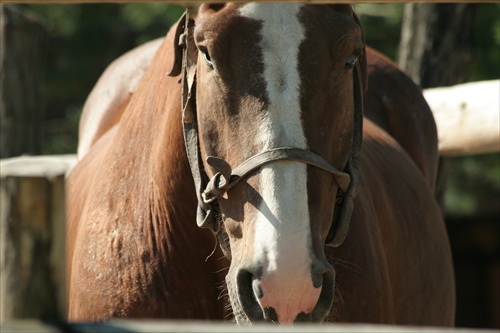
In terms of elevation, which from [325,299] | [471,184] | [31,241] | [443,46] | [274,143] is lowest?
[325,299]

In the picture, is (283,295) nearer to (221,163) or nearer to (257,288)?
(257,288)

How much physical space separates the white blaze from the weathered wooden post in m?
0.85

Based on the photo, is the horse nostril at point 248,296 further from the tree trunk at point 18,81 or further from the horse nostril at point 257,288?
the tree trunk at point 18,81

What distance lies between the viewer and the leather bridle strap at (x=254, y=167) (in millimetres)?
2666

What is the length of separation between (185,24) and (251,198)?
0.74 meters

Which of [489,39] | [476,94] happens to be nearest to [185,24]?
[476,94]

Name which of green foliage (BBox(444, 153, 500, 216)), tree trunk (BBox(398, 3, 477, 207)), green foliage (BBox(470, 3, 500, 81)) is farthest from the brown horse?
green foliage (BBox(444, 153, 500, 216))

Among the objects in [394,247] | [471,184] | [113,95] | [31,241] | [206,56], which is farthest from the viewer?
[471,184]

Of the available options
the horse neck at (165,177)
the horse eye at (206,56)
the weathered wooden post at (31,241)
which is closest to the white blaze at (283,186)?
the horse eye at (206,56)

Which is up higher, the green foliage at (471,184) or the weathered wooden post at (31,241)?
the green foliage at (471,184)

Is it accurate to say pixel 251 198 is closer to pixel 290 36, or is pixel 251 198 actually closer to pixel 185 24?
pixel 290 36

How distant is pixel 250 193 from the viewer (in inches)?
107

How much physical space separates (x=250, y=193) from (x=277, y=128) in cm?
20

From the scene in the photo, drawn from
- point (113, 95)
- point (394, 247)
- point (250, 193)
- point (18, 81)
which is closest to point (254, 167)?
point (250, 193)
